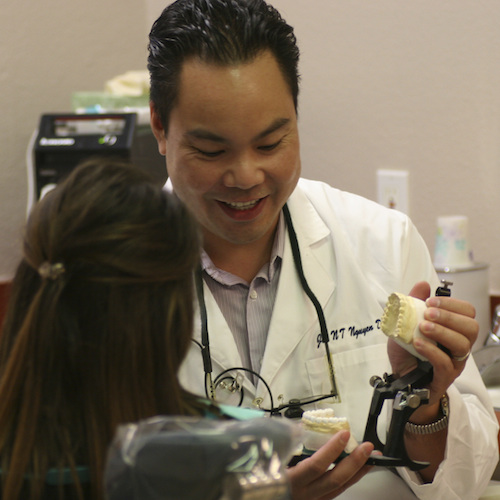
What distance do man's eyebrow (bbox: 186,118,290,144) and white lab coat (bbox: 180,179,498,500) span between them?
0.99 feet

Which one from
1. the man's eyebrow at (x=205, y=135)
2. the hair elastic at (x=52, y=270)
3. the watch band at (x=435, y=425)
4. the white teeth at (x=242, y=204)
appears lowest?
the watch band at (x=435, y=425)

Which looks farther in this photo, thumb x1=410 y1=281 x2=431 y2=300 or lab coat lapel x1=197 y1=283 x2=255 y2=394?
lab coat lapel x1=197 y1=283 x2=255 y2=394

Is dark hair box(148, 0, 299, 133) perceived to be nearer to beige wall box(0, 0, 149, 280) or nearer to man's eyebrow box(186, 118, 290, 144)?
man's eyebrow box(186, 118, 290, 144)

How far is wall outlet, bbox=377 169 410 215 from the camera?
1977mm

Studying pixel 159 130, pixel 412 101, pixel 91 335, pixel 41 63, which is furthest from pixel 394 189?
pixel 91 335

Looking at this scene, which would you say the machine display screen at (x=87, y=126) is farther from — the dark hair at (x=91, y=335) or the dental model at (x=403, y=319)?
the dark hair at (x=91, y=335)

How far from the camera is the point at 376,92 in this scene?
2.00 m

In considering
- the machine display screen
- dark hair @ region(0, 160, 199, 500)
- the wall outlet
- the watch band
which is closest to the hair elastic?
dark hair @ region(0, 160, 199, 500)

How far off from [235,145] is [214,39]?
0.18 m

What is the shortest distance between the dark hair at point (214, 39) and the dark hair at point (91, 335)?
52 centimetres

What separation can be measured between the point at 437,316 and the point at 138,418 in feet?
1.65

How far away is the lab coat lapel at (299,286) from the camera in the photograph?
52.6 inches

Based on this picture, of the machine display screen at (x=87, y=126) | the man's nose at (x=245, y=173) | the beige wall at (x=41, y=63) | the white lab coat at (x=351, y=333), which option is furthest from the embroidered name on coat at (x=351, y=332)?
the beige wall at (x=41, y=63)

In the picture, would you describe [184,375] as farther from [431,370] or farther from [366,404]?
[431,370]
